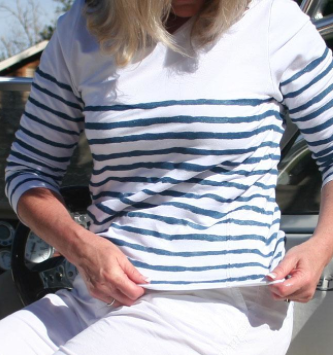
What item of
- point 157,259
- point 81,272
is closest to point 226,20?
point 157,259

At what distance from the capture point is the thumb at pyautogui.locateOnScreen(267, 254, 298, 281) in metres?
1.50

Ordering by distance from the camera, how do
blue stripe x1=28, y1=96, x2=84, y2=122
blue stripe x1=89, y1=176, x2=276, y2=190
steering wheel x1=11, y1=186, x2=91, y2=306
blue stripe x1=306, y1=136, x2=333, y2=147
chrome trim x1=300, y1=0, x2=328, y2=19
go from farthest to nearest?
chrome trim x1=300, y1=0, x2=328, y2=19
steering wheel x1=11, y1=186, x2=91, y2=306
blue stripe x1=28, y1=96, x2=84, y2=122
blue stripe x1=306, y1=136, x2=333, y2=147
blue stripe x1=89, y1=176, x2=276, y2=190

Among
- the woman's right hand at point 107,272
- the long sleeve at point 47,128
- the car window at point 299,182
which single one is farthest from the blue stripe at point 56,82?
the car window at point 299,182

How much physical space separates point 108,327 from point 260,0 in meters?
0.84

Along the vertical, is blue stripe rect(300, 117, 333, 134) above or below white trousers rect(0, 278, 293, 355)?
above

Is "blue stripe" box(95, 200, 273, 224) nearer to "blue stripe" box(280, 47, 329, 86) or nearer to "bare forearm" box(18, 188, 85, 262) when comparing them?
"bare forearm" box(18, 188, 85, 262)

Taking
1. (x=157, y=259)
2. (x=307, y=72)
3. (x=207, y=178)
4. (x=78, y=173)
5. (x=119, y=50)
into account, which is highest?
(x=119, y=50)

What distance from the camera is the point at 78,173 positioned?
9.20ft

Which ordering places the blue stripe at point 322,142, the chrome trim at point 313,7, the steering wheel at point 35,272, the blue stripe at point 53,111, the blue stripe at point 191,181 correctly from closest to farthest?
1. the blue stripe at point 191,181
2. the blue stripe at point 322,142
3. the blue stripe at point 53,111
4. the steering wheel at point 35,272
5. the chrome trim at point 313,7

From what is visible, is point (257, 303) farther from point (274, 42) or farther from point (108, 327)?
point (274, 42)

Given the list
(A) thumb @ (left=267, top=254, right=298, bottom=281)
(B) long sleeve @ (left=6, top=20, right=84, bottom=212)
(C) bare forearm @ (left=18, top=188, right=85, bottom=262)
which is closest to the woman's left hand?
(A) thumb @ (left=267, top=254, right=298, bottom=281)

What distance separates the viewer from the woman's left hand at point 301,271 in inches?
59.4

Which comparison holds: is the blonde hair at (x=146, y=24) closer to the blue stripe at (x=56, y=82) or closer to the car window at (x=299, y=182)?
Result: the blue stripe at (x=56, y=82)

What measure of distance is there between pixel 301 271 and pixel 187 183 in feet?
1.06
